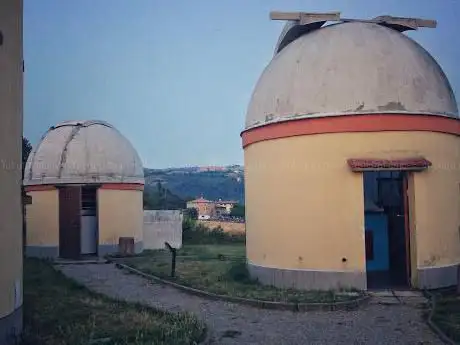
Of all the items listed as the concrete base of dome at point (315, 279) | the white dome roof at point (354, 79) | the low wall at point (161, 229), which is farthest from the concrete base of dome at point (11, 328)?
the low wall at point (161, 229)

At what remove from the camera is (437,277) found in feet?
36.1

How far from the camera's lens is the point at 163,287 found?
12422mm

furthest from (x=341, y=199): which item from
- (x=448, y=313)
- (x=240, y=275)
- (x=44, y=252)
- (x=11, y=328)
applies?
(x=44, y=252)

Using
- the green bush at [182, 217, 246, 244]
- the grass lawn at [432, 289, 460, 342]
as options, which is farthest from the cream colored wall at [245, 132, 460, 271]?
the green bush at [182, 217, 246, 244]

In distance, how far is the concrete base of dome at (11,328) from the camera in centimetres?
616

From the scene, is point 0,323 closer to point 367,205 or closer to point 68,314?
point 68,314

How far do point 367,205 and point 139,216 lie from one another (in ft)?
36.1

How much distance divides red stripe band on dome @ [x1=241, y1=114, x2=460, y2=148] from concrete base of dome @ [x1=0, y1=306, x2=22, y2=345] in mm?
6829

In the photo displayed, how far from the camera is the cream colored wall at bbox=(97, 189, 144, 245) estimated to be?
2036 centimetres

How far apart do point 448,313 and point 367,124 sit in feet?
13.6

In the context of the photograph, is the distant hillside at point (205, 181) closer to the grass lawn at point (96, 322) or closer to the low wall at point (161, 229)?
the low wall at point (161, 229)

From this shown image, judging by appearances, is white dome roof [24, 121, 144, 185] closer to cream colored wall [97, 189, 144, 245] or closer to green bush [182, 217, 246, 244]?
cream colored wall [97, 189, 144, 245]

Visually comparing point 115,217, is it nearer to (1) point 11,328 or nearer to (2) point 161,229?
(2) point 161,229

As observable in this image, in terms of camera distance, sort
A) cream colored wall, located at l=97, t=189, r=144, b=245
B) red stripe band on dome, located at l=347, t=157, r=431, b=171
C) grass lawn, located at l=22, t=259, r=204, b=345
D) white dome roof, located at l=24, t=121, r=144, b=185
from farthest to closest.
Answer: cream colored wall, located at l=97, t=189, r=144, b=245, white dome roof, located at l=24, t=121, r=144, b=185, red stripe band on dome, located at l=347, t=157, r=431, b=171, grass lawn, located at l=22, t=259, r=204, b=345
